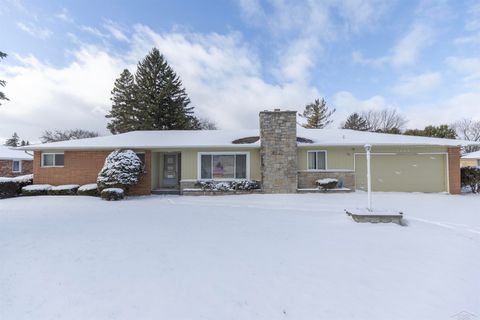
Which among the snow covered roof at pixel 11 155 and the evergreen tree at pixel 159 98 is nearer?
the snow covered roof at pixel 11 155

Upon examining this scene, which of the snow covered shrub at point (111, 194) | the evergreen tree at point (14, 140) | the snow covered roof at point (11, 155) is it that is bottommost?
the snow covered shrub at point (111, 194)

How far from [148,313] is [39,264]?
8.36ft

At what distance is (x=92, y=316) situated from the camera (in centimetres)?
281

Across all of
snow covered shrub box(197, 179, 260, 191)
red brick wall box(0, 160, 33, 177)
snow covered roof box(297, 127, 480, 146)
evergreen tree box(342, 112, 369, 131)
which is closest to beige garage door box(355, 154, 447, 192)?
snow covered roof box(297, 127, 480, 146)

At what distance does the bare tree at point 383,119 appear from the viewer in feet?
132

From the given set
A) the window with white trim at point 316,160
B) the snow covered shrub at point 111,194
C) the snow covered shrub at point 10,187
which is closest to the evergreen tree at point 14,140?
the snow covered shrub at point 10,187

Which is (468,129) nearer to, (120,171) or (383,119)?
(383,119)

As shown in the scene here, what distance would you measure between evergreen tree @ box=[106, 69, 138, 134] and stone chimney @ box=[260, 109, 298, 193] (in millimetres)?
22244

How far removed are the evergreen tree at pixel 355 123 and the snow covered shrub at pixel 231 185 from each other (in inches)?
1190

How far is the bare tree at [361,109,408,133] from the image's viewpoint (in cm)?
4009

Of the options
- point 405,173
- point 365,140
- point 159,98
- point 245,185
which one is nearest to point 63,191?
point 245,185

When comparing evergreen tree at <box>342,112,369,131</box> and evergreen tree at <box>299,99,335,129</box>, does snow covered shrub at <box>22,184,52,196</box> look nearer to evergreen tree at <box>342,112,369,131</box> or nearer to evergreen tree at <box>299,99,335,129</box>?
evergreen tree at <box>299,99,335,129</box>

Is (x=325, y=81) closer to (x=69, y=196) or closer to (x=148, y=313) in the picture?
(x=69, y=196)

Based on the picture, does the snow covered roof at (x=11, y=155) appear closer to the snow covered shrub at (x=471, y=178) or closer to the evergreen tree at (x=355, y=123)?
the snow covered shrub at (x=471, y=178)
